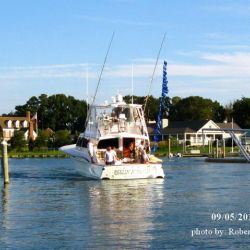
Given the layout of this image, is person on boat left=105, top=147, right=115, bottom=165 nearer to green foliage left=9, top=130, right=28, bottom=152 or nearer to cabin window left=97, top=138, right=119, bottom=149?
cabin window left=97, top=138, right=119, bottom=149

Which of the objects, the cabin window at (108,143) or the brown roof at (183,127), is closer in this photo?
the cabin window at (108,143)

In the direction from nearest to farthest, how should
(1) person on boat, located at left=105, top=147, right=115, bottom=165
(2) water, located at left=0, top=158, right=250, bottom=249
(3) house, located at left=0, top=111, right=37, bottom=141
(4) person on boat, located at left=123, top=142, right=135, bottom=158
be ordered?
(2) water, located at left=0, top=158, right=250, bottom=249, (1) person on boat, located at left=105, top=147, right=115, bottom=165, (4) person on boat, located at left=123, top=142, right=135, bottom=158, (3) house, located at left=0, top=111, right=37, bottom=141

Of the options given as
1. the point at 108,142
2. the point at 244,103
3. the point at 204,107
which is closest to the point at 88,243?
the point at 108,142

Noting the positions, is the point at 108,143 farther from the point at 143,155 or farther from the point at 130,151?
the point at 143,155

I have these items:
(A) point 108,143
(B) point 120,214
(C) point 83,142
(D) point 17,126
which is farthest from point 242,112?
(B) point 120,214

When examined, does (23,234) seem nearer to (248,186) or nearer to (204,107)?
(248,186)

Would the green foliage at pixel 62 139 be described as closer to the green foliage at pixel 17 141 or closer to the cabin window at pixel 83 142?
the green foliage at pixel 17 141

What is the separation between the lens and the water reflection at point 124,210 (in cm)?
2568

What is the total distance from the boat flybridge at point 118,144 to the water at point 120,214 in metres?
0.97

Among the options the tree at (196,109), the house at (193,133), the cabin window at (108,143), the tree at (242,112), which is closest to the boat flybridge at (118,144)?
the cabin window at (108,143)

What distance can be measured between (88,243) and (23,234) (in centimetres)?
310

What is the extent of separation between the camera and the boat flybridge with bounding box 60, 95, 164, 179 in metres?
49.2

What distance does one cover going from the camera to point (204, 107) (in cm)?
19550

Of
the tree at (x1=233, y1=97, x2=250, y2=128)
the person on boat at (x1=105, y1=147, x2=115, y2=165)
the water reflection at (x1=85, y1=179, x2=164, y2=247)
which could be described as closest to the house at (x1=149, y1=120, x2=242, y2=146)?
the tree at (x1=233, y1=97, x2=250, y2=128)
